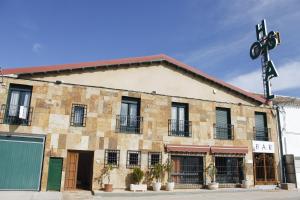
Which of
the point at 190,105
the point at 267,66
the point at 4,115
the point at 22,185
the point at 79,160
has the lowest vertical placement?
the point at 22,185

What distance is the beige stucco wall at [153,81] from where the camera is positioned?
18.8 meters

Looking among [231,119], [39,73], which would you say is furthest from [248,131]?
[39,73]

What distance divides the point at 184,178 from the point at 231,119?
5.82m

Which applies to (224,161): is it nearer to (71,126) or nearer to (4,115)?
(71,126)

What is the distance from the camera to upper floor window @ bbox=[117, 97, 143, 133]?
749 inches

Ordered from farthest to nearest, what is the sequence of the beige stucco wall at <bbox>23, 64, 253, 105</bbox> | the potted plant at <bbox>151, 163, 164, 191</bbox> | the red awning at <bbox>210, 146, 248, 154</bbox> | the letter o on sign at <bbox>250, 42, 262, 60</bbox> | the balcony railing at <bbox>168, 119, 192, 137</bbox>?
the letter o on sign at <bbox>250, 42, 262, 60</bbox>, the red awning at <bbox>210, 146, 248, 154</bbox>, the balcony railing at <bbox>168, 119, 192, 137</bbox>, the beige stucco wall at <bbox>23, 64, 253, 105</bbox>, the potted plant at <bbox>151, 163, 164, 191</bbox>

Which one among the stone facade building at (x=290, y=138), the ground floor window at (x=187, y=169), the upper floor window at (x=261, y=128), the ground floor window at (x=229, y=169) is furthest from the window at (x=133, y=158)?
the stone facade building at (x=290, y=138)

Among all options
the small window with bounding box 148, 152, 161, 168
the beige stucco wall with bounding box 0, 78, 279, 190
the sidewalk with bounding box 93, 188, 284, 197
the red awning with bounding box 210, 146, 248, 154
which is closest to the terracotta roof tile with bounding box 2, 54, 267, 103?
the beige stucco wall with bounding box 0, 78, 279, 190

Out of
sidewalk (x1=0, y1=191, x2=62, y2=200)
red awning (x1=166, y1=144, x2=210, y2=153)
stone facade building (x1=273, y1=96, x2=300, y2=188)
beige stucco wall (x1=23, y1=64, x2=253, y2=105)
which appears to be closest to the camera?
sidewalk (x1=0, y1=191, x2=62, y2=200)

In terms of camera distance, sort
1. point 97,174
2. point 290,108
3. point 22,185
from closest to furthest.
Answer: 1. point 22,185
2. point 97,174
3. point 290,108

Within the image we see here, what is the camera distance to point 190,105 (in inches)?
827

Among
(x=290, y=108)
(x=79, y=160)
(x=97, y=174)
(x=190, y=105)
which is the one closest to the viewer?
(x=97, y=174)

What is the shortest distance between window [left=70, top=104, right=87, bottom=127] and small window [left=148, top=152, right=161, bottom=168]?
4.71 m

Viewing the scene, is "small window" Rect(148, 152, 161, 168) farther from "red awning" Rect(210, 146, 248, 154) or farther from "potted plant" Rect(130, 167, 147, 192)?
"red awning" Rect(210, 146, 248, 154)
